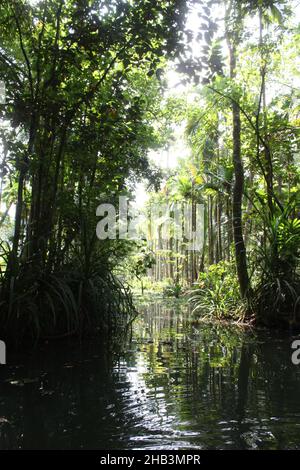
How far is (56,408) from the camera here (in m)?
3.16

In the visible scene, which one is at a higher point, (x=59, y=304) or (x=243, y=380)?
(x=59, y=304)

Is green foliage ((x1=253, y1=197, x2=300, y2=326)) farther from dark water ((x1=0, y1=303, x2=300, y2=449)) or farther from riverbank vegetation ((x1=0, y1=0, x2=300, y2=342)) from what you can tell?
dark water ((x1=0, y1=303, x2=300, y2=449))

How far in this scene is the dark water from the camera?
2611mm

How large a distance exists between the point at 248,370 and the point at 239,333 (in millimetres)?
2695

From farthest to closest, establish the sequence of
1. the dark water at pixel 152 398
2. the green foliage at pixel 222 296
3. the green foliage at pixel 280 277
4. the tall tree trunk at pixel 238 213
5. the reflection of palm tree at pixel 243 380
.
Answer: the green foliage at pixel 222 296
the tall tree trunk at pixel 238 213
the green foliage at pixel 280 277
the reflection of palm tree at pixel 243 380
the dark water at pixel 152 398

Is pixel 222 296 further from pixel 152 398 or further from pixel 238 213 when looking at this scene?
pixel 152 398

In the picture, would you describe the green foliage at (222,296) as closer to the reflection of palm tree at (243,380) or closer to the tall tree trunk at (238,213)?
the tall tree trunk at (238,213)

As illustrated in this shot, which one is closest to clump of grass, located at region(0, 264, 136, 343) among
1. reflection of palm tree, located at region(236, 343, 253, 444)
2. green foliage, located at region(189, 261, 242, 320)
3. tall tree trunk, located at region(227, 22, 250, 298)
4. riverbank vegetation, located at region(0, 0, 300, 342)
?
riverbank vegetation, located at region(0, 0, 300, 342)

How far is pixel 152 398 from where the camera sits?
344cm

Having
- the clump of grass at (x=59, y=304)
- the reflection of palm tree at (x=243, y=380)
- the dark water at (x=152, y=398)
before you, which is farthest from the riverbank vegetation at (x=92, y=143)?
the reflection of palm tree at (x=243, y=380)

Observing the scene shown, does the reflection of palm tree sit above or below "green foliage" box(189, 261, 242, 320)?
below

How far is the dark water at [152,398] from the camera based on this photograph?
2.61 meters

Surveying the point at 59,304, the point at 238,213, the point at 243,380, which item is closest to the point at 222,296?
the point at 238,213

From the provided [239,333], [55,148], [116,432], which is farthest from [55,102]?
[239,333]
